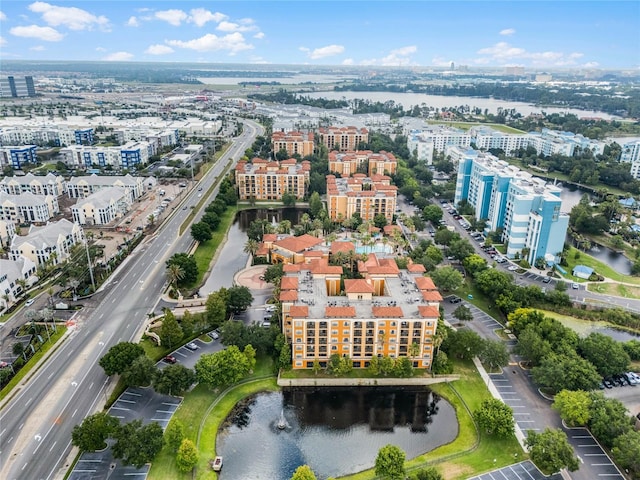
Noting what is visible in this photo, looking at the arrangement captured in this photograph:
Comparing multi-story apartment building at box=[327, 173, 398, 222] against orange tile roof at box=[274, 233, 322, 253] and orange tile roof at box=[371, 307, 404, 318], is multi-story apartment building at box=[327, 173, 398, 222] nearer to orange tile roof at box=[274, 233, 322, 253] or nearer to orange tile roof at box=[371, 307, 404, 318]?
orange tile roof at box=[274, 233, 322, 253]

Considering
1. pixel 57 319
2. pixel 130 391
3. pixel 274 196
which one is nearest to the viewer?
pixel 130 391

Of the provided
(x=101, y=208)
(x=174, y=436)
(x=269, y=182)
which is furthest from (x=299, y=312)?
(x=269, y=182)

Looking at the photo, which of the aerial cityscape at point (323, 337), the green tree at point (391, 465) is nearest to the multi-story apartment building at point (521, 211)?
the aerial cityscape at point (323, 337)

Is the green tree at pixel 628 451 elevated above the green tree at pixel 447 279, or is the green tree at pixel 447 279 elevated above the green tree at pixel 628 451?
the green tree at pixel 447 279

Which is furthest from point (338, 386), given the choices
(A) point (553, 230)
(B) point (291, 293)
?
(A) point (553, 230)

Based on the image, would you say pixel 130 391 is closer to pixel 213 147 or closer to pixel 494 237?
pixel 494 237

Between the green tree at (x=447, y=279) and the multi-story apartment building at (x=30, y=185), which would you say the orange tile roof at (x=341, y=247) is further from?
the multi-story apartment building at (x=30, y=185)
